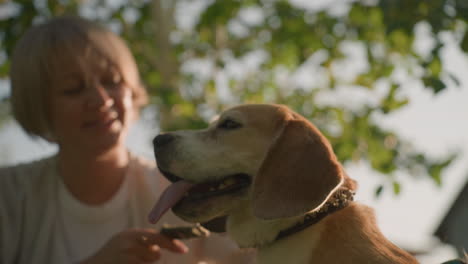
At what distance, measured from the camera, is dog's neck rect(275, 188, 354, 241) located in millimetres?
1688

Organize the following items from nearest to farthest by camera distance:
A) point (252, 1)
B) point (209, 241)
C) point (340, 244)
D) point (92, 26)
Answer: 1. point (340, 244)
2. point (209, 241)
3. point (92, 26)
4. point (252, 1)

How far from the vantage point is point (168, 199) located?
1771 mm

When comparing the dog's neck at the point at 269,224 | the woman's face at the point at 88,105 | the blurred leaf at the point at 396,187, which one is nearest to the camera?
the dog's neck at the point at 269,224

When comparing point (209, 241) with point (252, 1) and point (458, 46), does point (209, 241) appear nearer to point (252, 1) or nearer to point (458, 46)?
point (458, 46)

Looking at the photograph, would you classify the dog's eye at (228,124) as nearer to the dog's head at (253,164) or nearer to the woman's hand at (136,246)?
the dog's head at (253,164)

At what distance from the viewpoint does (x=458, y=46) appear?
255 cm

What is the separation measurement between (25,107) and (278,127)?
1.60 meters

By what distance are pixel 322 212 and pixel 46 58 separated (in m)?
1.73

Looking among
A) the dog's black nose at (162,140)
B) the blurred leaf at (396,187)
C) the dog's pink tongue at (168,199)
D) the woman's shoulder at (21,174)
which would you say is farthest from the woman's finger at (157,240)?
the blurred leaf at (396,187)

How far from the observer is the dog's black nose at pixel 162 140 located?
189cm

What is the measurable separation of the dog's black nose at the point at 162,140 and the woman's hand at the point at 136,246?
37 cm

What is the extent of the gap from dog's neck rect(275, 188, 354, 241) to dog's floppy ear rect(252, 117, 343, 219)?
0.12 m

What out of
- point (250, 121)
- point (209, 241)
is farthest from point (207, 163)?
point (209, 241)

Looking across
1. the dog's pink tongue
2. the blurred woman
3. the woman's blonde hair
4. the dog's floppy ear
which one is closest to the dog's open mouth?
the dog's pink tongue
